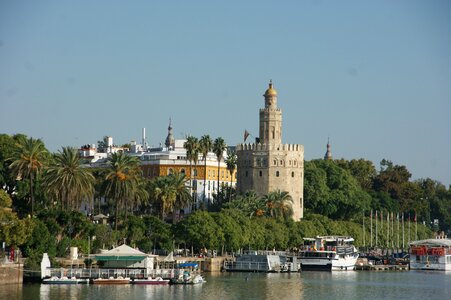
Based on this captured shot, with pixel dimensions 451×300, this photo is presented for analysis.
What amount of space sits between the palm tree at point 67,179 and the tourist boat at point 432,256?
171 feet

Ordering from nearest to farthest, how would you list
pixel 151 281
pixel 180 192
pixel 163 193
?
pixel 151 281
pixel 163 193
pixel 180 192

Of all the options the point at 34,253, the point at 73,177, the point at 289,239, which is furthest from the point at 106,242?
the point at 289,239

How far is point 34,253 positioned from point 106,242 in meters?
14.1

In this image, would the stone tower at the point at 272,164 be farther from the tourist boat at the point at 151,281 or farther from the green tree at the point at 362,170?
the tourist boat at the point at 151,281

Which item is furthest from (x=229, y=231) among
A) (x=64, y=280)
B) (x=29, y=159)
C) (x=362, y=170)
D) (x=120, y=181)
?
(x=362, y=170)

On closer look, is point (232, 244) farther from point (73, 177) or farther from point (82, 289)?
point (82, 289)

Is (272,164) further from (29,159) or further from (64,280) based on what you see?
(64,280)

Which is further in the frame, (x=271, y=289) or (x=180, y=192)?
(x=180, y=192)

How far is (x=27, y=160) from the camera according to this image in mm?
98250

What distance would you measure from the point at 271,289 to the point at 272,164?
60.7m

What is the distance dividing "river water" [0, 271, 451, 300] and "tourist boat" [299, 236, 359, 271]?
5.76 meters

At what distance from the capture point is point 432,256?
460 ft

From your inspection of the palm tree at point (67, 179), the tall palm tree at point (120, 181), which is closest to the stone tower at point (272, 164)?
the tall palm tree at point (120, 181)

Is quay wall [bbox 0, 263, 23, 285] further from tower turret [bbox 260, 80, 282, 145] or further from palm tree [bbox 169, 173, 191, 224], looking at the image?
tower turret [bbox 260, 80, 282, 145]
